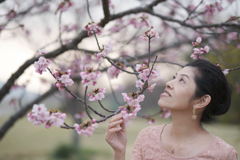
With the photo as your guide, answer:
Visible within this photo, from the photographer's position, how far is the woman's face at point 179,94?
1200mm

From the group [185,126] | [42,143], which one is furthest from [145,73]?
[42,143]

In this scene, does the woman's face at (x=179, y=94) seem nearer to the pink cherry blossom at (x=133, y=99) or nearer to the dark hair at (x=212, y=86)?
the dark hair at (x=212, y=86)

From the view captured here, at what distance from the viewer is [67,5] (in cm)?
198

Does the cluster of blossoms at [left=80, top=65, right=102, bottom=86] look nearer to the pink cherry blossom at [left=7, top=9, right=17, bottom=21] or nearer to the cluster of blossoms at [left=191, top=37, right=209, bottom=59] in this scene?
the cluster of blossoms at [left=191, top=37, right=209, bottom=59]

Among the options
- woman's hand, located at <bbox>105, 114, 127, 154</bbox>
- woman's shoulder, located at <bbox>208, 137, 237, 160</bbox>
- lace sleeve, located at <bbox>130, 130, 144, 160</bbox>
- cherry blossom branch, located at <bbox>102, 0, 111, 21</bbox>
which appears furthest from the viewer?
cherry blossom branch, located at <bbox>102, 0, 111, 21</bbox>

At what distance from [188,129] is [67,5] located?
1.48 metres

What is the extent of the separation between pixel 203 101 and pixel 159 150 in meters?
0.40

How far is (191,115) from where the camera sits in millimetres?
1280

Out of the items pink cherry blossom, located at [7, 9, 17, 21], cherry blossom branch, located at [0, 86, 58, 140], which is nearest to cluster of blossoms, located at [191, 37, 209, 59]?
cherry blossom branch, located at [0, 86, 58, 140]

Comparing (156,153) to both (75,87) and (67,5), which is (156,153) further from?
(75,87)

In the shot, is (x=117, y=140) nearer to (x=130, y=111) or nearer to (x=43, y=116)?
(x=130, y=111)

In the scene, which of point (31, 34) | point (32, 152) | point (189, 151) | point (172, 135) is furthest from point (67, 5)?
point (32, 152)

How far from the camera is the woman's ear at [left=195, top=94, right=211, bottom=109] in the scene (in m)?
1.23

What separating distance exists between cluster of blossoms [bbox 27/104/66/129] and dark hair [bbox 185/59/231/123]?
77cm
